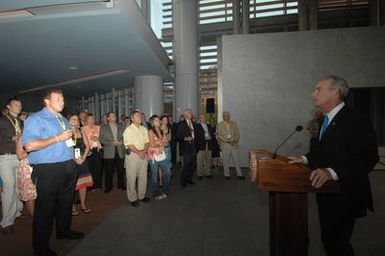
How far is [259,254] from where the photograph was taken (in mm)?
2520

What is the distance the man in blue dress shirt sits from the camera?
2316 mm

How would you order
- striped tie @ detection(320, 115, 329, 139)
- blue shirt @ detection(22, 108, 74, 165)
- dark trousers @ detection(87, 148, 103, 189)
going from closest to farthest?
striped tie @ detection(320, 115, 329, 139) < blue shirt @ detection(22, 108, 74, 165) < dark trousers @ detection(87, 148, 103, 189)

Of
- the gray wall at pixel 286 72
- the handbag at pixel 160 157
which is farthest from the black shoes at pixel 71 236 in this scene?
the gray wall at pixel 286 72

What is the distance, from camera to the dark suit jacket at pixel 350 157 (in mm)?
1440

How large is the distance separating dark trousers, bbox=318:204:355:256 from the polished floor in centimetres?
114

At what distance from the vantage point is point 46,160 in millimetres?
2383

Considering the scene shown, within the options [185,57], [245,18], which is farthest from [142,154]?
[245,18]

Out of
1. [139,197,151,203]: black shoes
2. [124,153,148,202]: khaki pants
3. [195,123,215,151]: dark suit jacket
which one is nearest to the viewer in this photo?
[124,153,148,202]: khaki pants

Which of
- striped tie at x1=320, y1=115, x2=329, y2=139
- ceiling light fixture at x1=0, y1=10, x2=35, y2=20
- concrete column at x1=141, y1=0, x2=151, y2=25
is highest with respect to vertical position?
concrete column at x1=141, y1=0, x2=151, y2=25

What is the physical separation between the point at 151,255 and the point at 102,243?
0.67 meters

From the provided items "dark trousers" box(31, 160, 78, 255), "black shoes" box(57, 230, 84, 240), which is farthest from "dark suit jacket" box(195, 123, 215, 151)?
"dark trousers" box(31, 160, 78, 255)

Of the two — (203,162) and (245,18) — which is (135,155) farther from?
(245,18)

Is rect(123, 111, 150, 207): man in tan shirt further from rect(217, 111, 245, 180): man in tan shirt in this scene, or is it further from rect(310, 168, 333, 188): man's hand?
rect(310, 168, 333, 188): man's hand

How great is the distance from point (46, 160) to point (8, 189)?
49.6 inches
